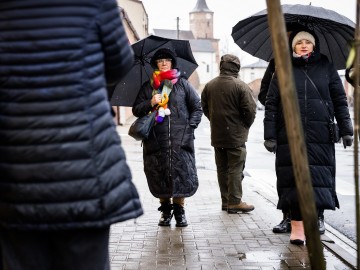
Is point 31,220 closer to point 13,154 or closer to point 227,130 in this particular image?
point 13,154

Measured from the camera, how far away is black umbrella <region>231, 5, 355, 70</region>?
19.6 feet

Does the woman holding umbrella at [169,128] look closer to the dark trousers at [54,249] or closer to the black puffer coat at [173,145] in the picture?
the black puffer coat at [173,145]

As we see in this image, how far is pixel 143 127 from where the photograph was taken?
21.1ft

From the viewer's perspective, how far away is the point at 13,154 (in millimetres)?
2359

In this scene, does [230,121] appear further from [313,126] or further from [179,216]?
[313,126]

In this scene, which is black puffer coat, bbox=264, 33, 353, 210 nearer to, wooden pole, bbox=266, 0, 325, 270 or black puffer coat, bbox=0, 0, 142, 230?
wooden pole, bbox=266, 0, 325, 270

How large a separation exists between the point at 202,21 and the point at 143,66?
13630 centimetres

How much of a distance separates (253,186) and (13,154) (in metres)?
8.22

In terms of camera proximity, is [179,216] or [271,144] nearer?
[271,144]

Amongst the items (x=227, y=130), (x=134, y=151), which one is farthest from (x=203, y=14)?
(x=227, y=130)

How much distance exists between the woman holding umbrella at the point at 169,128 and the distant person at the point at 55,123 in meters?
4.08

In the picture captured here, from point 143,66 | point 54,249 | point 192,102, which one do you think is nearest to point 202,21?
point 143,66

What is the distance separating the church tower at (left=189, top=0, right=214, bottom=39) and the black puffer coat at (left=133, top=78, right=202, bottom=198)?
5309 inches

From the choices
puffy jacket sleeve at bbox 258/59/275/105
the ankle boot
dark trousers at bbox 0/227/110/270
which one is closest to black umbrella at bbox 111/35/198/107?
puffy jacket sleeve at bbox 258/59/275/105
